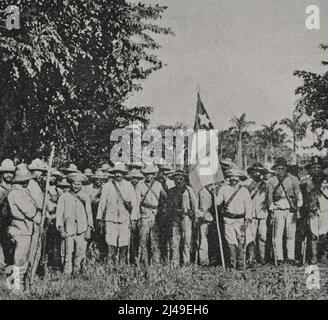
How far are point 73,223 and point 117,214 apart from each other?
840mm

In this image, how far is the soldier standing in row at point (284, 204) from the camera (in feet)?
31.6

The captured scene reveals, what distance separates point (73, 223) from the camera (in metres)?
9.00

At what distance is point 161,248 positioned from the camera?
9.80m

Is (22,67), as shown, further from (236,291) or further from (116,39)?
(236,291)

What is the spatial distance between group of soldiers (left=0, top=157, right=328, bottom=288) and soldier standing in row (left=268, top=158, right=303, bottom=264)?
0.02 metres

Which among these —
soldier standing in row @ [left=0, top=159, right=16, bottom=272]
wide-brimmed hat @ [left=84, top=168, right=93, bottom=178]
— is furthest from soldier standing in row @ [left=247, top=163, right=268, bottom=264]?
soldier standing in row @ [left=0, top=159, right=16, bottom=272]

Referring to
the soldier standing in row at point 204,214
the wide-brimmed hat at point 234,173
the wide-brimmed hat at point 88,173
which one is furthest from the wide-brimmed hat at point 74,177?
the wide-brimmed hat at point 234,173

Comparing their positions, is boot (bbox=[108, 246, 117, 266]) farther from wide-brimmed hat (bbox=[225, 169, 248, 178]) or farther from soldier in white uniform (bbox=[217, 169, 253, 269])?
wide-brimmed hat (bbox=[225, 169, 248, 178])

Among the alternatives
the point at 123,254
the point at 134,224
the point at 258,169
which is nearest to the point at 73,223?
the point at 123,254

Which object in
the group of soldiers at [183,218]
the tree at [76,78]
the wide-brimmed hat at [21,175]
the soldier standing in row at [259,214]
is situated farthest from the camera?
the tree at [76,78]

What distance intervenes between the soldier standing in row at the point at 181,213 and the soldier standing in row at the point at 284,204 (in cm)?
141

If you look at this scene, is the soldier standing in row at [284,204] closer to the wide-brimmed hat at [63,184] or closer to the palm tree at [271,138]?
the wide-brimmed hat at [63,184]

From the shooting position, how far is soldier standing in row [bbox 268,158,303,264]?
31.6ft
